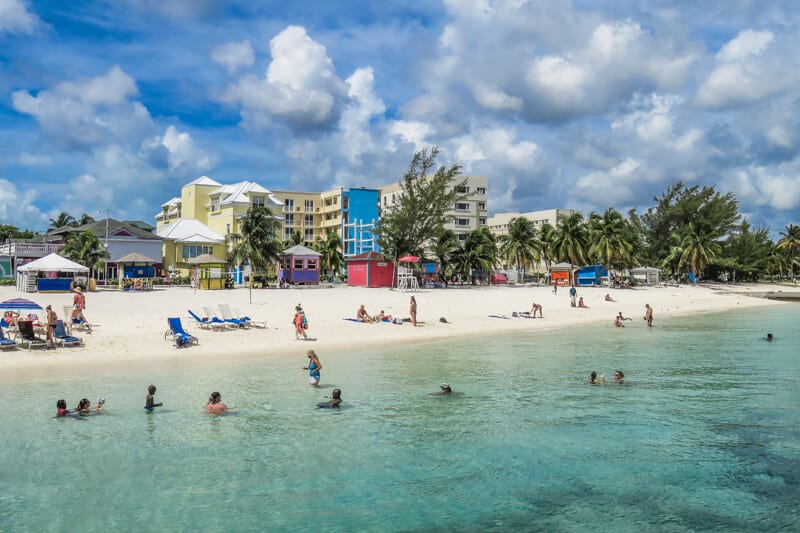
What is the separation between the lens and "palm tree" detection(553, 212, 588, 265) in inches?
2820

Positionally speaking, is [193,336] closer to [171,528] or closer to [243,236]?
[171,528]

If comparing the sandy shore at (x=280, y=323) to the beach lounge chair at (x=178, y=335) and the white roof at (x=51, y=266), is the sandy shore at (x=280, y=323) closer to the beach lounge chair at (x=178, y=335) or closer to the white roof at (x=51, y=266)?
the beach lounge chair at (x=178, y=335)

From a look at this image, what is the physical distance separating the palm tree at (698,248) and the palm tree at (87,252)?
6303 cm

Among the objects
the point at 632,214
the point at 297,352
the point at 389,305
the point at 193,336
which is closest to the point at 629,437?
the point at 297,352

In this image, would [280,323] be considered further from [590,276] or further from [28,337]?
[590,276]

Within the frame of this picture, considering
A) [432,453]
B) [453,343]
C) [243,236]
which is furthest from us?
[243,236]

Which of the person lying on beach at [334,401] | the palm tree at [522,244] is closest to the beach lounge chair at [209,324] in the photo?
the person lying on beach at [334,401]

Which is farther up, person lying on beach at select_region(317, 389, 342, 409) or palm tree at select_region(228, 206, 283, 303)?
palm tree at select_region(228, 206, 283, 303)

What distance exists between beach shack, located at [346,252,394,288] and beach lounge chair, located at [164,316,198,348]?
35.1m

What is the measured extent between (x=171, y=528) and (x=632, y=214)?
94.6 metres

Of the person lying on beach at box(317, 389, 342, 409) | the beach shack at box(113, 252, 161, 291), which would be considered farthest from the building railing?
the person lying on beach at box(317, 389, 342, 409)

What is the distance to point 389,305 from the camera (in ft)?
122

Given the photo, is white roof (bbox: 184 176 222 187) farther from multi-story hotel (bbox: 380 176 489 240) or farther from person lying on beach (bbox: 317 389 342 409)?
person lying on beach (bbox: 317 389 342 409)

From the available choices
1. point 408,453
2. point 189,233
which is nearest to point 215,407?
point 408,453
